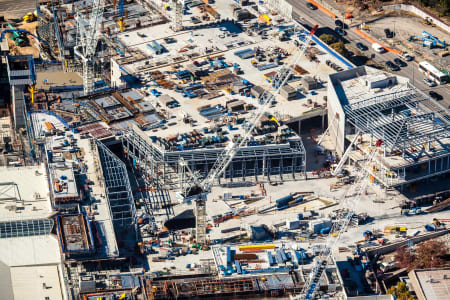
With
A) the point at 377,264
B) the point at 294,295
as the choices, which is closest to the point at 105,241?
the point at 294,295

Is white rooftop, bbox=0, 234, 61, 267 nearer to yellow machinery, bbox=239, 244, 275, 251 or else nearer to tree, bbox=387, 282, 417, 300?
yellow machinery, bbox=239, 244, 275, 251

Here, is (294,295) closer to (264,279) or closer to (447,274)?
(264,279)

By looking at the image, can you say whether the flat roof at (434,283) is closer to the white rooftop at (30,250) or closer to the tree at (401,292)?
the tree at (401,292)

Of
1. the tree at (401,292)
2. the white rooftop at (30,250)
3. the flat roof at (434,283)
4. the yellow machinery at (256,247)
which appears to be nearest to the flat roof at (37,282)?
the white rooftop at (30,250)

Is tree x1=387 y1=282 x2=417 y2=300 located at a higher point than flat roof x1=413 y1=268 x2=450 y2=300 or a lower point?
lower

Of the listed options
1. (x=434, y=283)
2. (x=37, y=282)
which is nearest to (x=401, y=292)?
(x=434, y=283)

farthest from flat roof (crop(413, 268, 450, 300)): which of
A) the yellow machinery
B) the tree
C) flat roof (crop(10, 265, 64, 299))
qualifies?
flat roof (crop(10, 265, 64, 299))

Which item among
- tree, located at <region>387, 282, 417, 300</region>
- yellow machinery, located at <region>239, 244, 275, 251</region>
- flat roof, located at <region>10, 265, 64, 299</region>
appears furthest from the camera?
yellow machinery, located at <region>239, 244, 275, 251</region>

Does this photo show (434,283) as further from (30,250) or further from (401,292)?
(30,250)
